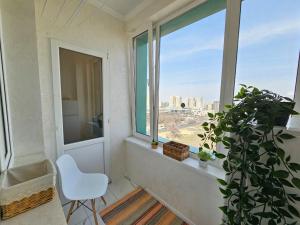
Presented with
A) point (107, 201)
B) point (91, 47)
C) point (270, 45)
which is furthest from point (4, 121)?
point (270, 45)

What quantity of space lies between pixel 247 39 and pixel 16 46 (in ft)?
6.76

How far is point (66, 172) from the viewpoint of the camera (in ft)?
5.25

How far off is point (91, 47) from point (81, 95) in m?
0.68

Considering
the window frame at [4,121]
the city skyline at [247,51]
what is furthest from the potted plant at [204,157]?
the window frame at [4,121]

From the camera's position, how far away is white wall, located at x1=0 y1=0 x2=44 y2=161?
1.25m

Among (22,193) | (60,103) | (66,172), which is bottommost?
(66,172)

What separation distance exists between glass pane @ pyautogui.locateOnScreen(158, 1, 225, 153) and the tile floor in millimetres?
1024

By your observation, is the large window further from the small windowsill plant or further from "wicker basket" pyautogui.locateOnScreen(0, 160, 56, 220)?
"wicker basket" pyautogui.locateOnScreen(0, 160, 56, 220)

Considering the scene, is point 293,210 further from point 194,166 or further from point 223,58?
point 223,58

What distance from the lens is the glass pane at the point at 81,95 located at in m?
1.82

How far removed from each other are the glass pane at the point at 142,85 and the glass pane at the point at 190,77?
297 mm

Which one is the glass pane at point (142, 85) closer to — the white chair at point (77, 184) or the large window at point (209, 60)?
the large window at point (209, 60)

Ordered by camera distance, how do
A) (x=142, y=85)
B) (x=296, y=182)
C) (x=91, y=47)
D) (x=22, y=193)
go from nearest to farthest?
(x=296, y=182) → (x=22, y=193) → (x=91, y=47) → (x=142, y=85)

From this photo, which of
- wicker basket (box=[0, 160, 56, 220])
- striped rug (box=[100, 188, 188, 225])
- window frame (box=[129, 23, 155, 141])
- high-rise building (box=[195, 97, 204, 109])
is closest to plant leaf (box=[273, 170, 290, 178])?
high-rise building (box=[195, 97, 204, 109])
